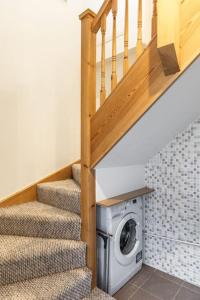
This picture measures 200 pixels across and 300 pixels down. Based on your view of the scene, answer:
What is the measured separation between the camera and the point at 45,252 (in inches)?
56.7

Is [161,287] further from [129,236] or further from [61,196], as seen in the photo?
[61,196]

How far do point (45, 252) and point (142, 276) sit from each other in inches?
46.9

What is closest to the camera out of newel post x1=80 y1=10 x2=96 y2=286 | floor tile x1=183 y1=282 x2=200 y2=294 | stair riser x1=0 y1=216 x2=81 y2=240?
A: newel post x1=80 y1=10 x2=96 y2=286

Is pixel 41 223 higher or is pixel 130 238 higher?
pixel 41 223

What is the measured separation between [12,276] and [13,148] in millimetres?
1129

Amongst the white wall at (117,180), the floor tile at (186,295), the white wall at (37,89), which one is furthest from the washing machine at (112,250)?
the white wall at (37,89)

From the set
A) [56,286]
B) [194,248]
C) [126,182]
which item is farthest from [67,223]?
[194,248]

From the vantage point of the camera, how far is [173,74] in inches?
43.3

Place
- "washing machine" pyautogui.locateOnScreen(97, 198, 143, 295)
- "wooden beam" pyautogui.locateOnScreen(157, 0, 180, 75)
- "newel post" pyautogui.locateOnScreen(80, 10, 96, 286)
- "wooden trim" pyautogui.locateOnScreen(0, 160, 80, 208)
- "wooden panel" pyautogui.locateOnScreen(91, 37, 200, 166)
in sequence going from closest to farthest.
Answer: "wooden beam" pyautogui.locateOnScreen(157, 0, 180, 75) < "wooden panel" pyautogui.locateOnScreen(91, 37, 200, 166) < "newel post" pyautogui.locateOnScreen(80, 10, 96, 286) < "washing machine" pyautogui.locateOnScreen(97, 198, 143, 295) < "wooden trim" pyautogui.locateOnScreen(0, 160, 80, 208)

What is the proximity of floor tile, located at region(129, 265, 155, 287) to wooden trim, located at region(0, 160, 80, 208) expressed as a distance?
4.35 ft

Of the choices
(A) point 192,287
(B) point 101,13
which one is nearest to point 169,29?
(B) point 101,13

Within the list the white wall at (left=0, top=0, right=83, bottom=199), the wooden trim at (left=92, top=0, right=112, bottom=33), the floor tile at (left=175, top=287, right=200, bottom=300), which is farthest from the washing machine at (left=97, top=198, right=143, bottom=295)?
the wooden trim at (left=92, top=0, right=112, bottom=33)

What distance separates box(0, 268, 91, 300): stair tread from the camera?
124cm

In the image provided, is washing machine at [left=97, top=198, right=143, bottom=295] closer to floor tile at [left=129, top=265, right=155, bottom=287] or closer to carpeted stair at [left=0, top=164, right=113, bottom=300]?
floor tile at [left=129, top=265, right=155, bottom=287]
